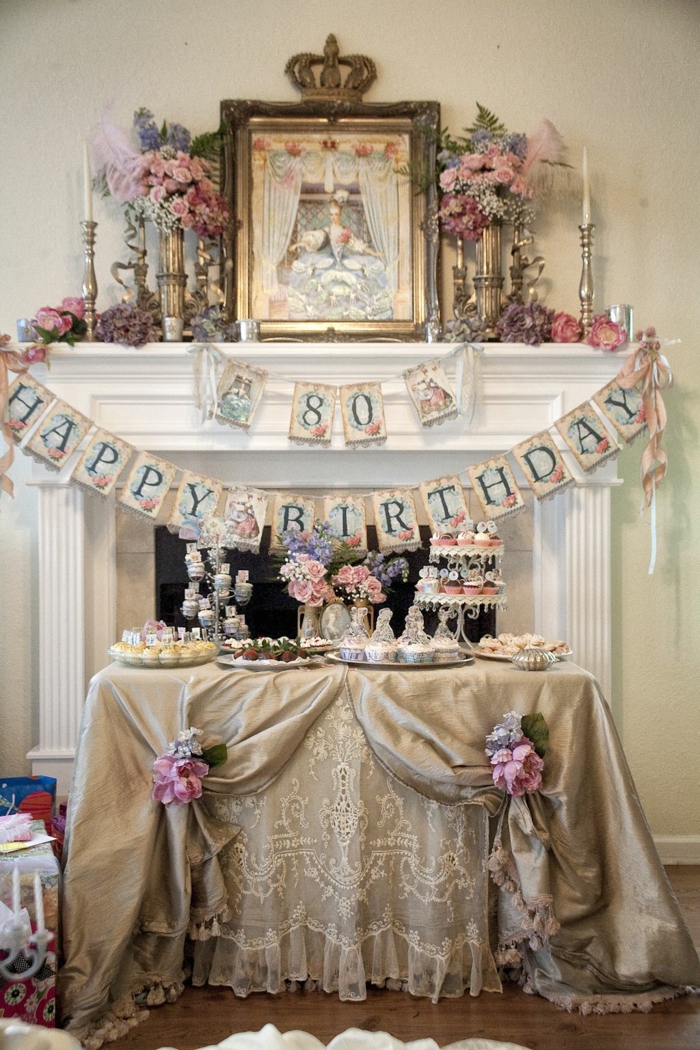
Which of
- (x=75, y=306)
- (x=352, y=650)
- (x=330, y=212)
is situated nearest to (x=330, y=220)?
(x=330, y=212)

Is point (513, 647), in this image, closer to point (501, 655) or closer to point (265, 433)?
point (501, 655)

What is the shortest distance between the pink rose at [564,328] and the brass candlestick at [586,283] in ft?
0.19

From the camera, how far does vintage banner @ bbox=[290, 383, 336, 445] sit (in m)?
3.69

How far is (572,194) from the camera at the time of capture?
13.1 ft

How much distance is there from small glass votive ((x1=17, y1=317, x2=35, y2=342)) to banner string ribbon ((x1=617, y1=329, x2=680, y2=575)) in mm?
2150

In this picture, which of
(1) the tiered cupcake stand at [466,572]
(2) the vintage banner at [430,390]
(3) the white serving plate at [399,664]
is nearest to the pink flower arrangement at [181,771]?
(3) the white serving plate at [399,664]

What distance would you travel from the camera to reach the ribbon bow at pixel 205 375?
368 cm

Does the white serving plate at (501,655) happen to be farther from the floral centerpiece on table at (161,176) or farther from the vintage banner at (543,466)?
the floral centerpiece on table at (161,176)

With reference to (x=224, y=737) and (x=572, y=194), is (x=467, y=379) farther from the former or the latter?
(x=224, y=737)

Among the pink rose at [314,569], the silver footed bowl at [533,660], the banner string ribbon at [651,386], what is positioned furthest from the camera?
the banner string ribbon at [651,386]

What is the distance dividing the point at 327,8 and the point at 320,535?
2135mm

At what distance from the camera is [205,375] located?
3688 mm

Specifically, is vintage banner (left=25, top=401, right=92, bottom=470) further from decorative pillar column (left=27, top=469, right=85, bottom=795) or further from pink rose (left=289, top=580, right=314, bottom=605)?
pink rose (left=289, top=580, right=314, bottom=605)

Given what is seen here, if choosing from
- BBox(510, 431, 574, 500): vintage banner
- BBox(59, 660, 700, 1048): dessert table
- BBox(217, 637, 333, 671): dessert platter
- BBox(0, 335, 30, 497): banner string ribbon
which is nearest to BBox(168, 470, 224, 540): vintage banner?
BBox(217, 637, 333, 671): dessert platter
